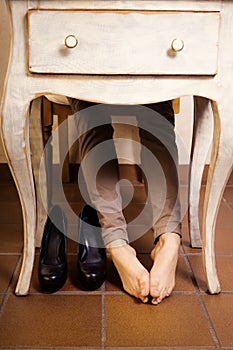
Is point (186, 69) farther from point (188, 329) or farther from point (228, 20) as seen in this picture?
point (188, 329)

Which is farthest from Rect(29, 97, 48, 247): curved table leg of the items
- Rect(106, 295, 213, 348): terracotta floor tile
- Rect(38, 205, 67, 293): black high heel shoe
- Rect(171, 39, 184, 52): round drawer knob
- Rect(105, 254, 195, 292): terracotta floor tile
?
Rect(171, 39, 184, 52): round drawer knob

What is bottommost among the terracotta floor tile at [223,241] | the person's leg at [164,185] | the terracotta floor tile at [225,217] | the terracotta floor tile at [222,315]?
the terracotta floor tile at [225,217]

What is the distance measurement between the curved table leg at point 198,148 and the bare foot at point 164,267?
19 centimetres

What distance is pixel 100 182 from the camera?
110cm

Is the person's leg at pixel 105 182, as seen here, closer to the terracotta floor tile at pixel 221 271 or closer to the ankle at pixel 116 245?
the ankle at pixel 116 245

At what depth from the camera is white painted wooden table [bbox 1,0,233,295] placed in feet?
2.65

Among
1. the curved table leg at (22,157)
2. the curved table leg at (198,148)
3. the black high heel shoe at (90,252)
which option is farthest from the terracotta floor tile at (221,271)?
the curved table leg at (22,157)

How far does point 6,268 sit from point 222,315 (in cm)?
53

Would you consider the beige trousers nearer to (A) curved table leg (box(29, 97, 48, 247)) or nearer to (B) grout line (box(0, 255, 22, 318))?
(A) curved table leg (box(29, 97, 48, 247))

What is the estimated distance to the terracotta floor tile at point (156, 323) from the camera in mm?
874

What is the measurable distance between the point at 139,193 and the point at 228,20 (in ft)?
3.13

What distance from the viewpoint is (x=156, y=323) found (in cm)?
93

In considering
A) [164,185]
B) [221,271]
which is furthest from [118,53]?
[221,271]

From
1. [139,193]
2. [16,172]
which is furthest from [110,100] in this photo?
[139,193]
